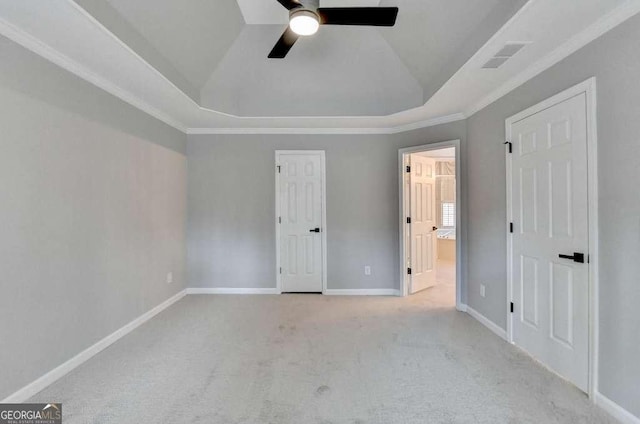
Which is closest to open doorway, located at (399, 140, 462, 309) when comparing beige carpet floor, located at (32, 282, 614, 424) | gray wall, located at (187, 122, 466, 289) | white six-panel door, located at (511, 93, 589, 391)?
gray wall, located at (187, 122, 466, 289)

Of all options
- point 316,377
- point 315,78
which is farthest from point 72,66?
point 316,377

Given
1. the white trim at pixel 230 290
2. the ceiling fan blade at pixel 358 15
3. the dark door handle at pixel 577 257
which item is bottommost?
the white trim at pixel 230 290

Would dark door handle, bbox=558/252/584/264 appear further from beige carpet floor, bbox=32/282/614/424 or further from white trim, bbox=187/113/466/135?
white trim, bbox=187/113/466/135

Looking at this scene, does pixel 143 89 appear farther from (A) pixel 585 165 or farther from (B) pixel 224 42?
(A) pixel 585 165

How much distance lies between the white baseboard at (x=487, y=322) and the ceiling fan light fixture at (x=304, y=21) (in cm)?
311

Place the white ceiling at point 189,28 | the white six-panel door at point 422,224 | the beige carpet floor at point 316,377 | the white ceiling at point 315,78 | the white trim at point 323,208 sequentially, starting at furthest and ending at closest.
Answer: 1. the white trim at point 323,208
2. the white six-panel door at point 422,224
3. the white ceiling at point 315,78
4. the white ceiling at point 189,28
5. the beige carpet floor at point 316,377

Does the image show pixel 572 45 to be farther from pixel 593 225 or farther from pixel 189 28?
pixel 189 28

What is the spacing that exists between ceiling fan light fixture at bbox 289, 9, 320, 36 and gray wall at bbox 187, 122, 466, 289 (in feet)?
7.34

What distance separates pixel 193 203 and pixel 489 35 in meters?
3.87

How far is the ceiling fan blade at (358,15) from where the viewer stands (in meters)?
1.88

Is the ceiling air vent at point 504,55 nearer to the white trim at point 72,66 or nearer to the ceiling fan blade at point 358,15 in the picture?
the ceiling fan blade at point 358,15

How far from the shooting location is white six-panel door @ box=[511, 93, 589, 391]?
1.97 m

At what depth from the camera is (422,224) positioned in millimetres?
4238


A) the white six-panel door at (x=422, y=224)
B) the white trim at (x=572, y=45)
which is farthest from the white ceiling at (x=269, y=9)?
the white six-panel door at (x=422, y=224)
